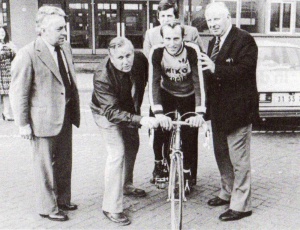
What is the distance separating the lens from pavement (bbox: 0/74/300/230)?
4.43 metres

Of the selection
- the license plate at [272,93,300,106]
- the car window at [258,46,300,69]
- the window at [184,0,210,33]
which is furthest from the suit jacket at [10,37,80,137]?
the window at [184,0,210,33]

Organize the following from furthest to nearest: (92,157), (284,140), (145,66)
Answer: (284,140) → (92,157) → (145,66)

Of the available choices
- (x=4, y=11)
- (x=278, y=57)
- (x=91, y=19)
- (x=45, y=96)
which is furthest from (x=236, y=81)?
(x=4, y=11)

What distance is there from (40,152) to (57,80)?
0.72 metres

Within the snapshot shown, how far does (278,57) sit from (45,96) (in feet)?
18.5

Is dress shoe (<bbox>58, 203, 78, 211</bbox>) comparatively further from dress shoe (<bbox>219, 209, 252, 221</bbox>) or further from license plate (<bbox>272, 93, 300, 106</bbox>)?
license plate (<bbox>272, 93, 300, 106</bbox>)

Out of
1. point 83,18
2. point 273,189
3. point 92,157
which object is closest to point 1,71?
point 92,157

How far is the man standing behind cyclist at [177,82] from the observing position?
4250 mm

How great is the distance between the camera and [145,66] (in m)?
4.95

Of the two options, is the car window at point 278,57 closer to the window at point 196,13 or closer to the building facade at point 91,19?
the window at point 196,13

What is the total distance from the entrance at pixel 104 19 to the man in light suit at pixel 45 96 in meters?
15.7

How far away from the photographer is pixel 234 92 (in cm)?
442

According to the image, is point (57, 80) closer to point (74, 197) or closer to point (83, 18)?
point (74, 197)

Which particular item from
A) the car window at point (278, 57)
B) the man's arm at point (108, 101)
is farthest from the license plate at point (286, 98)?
the man's arm at point (108, 101)
